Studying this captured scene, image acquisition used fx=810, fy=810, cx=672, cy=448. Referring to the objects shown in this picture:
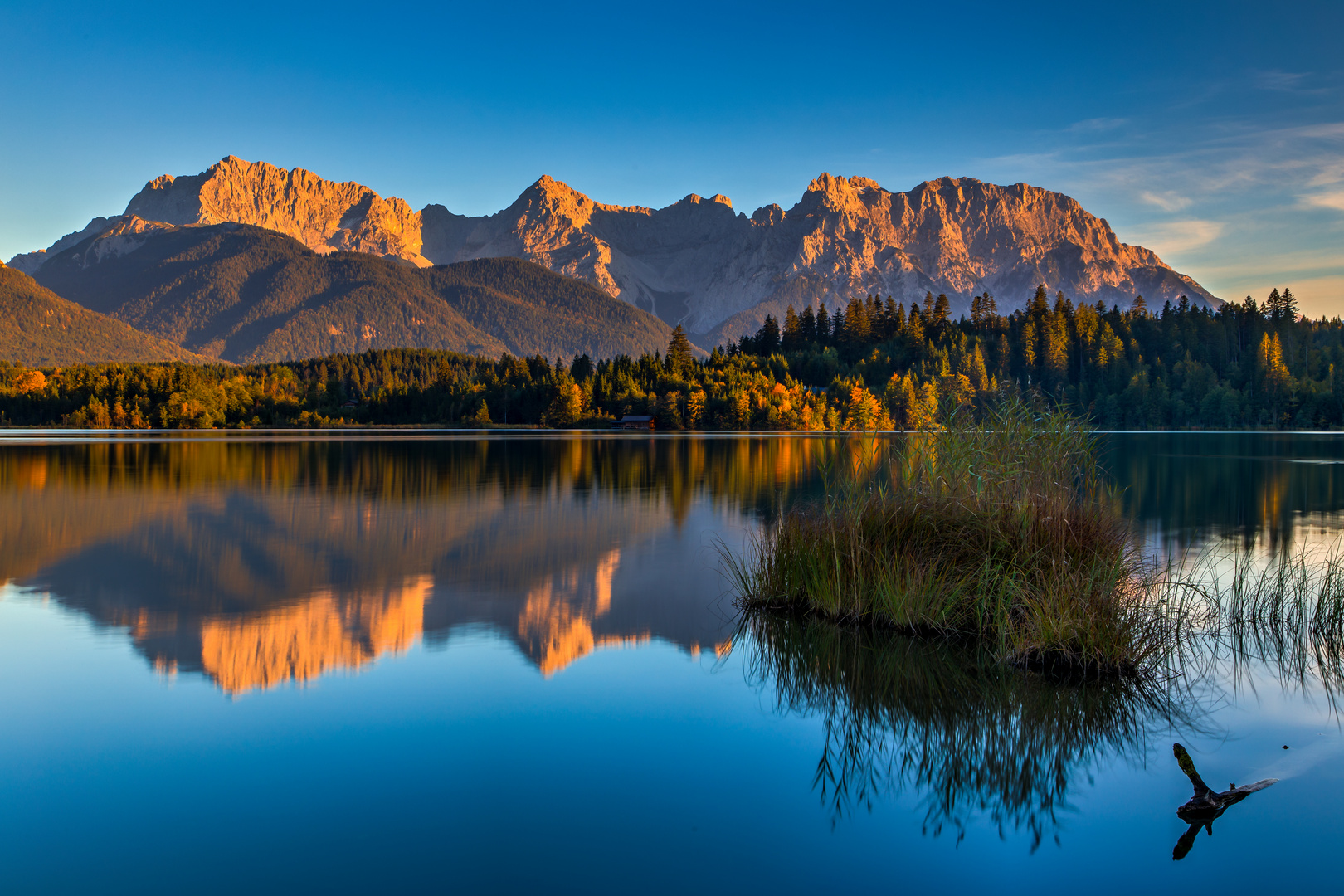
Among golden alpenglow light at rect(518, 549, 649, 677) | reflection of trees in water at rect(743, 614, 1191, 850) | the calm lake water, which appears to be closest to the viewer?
the calm lake water

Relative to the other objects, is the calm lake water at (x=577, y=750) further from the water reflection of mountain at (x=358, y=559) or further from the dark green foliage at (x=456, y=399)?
the dark green foliage at (x=456, y=399)

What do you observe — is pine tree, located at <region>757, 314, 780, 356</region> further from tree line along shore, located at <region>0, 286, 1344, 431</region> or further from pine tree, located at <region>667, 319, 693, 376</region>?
pine tree, located at <region>667, 319, 693, 376</region>

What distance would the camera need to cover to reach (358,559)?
18688 millimetres

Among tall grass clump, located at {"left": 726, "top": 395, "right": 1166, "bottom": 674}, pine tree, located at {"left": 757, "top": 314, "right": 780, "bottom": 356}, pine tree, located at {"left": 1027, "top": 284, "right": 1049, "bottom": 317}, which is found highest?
pine tree, located at {"left": 1027, "top": 284, "right": 1049, "bottom": 317}

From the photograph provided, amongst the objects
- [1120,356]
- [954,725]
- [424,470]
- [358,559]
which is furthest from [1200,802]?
[1120,356]

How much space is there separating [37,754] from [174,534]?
16288mm

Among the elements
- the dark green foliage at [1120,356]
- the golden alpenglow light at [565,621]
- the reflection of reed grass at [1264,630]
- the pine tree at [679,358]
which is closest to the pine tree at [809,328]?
the dark green foliage at [1120,356]

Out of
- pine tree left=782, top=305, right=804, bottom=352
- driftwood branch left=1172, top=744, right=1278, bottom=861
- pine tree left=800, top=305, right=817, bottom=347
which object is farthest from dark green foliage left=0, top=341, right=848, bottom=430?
driftwood branch left=1172, top=744, right=1278, bottom=861

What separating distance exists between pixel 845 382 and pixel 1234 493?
116 meters

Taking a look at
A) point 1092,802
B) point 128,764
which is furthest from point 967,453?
point 128,764

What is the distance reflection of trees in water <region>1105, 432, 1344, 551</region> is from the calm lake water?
8.89m

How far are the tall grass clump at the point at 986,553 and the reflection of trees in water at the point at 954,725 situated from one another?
0.55 m

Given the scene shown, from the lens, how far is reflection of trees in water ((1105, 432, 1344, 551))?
76.9 feet

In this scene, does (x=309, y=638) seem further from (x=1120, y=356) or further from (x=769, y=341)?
(x=769, y=341)
